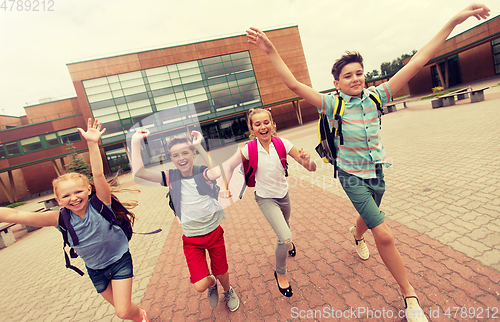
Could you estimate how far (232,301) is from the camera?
240cm

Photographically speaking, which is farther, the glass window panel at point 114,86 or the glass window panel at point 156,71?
the glass window panel at point 156,71

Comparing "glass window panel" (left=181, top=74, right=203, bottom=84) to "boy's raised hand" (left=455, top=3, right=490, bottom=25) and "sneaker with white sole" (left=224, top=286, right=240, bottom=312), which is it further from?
"boy's raised hand" (left=455, top=3, right=490, bottom=25)

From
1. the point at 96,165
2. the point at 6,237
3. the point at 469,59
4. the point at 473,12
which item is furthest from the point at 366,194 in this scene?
the point at 469,59

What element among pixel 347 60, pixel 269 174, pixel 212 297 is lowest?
pixel 212 297

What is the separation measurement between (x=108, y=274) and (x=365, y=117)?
2.73 metres

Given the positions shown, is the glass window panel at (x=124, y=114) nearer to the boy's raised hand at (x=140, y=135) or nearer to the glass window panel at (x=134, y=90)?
the glass window panel at (x=134, y=90)

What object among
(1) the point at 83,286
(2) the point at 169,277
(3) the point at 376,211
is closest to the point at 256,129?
(3) the point at 376,211

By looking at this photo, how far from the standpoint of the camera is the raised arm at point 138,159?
1.97m

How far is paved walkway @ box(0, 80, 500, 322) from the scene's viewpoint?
2.17 m

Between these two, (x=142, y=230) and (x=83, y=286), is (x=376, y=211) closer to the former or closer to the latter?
(x=83, y=286)

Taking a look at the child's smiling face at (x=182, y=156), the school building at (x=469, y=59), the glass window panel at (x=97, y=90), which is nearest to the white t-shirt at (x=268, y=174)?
the child's smiling face at (x=182, y=156)

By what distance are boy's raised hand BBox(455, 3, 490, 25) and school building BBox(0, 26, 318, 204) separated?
24.2 metres

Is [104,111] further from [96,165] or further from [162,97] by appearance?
[96,165]

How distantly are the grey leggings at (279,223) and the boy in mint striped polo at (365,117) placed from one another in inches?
27.8
